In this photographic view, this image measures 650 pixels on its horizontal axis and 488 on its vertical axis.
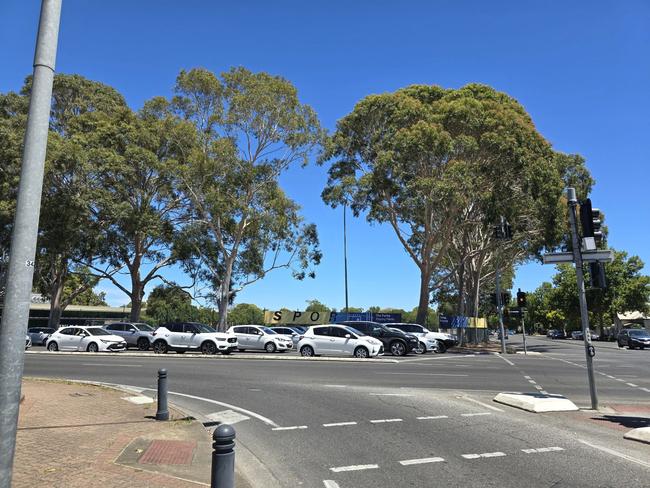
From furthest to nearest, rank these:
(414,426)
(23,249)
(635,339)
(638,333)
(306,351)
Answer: (638,333), (635,339), (306,351), (414,426), (23,249)

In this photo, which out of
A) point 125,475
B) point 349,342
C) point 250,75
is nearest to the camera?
point 125,475

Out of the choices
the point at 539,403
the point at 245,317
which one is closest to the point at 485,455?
the point at 539,403

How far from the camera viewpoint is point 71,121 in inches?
1454

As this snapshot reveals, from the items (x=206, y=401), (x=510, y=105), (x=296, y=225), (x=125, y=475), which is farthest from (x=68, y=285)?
(x=125, y=475)

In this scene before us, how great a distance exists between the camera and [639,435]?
24.8 feet

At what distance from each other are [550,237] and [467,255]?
6.79m

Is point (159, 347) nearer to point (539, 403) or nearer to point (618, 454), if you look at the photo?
point (539, 403)

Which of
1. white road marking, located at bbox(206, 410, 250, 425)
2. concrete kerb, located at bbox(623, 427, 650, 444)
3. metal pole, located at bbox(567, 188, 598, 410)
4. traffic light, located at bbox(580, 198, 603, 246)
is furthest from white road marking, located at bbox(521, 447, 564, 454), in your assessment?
traffic light, located at bbox(580, 198, 603, 246)

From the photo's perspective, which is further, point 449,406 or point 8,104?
point 8,104

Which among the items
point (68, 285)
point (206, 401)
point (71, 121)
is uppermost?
point (71, 121)

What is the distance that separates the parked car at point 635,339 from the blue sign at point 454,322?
13.9 meters

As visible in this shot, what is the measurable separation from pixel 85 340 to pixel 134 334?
10.9ft

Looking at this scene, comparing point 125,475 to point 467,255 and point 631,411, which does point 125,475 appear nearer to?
point 631,411

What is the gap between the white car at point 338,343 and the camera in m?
23.4
